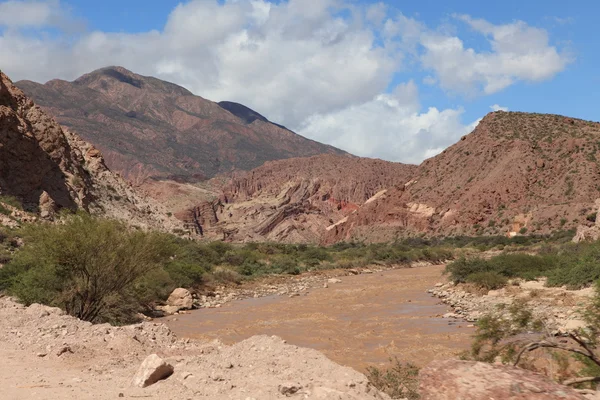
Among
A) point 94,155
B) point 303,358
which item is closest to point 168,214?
point 94,155

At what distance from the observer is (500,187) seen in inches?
3073

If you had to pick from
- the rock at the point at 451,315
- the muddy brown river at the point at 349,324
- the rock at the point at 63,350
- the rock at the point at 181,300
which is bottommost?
the muddy brown river at the point at 349,324

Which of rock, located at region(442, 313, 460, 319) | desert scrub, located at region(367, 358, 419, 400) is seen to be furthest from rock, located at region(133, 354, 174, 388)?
rock, located at region(442, 313, 460, 319)

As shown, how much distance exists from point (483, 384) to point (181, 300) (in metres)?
20.8

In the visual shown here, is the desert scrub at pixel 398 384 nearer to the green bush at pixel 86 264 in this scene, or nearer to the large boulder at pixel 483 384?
the large boulder at pixel 483 384

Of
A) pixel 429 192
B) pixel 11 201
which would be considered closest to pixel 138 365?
pixel 11 201

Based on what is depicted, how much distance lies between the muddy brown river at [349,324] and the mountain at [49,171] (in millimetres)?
16282

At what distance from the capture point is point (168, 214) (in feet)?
181

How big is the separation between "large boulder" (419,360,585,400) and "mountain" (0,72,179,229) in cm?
3091

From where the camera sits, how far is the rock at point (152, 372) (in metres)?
7.28

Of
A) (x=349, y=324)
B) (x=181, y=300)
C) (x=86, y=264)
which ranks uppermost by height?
(x=86, y=264)

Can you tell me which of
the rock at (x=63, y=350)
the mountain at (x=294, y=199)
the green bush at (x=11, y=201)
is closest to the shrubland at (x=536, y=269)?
the rock at (x=63, y=350)

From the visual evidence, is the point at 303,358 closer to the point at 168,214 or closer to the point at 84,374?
the point at 84,374

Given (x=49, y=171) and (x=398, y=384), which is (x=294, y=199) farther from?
(x=398, y=384)
